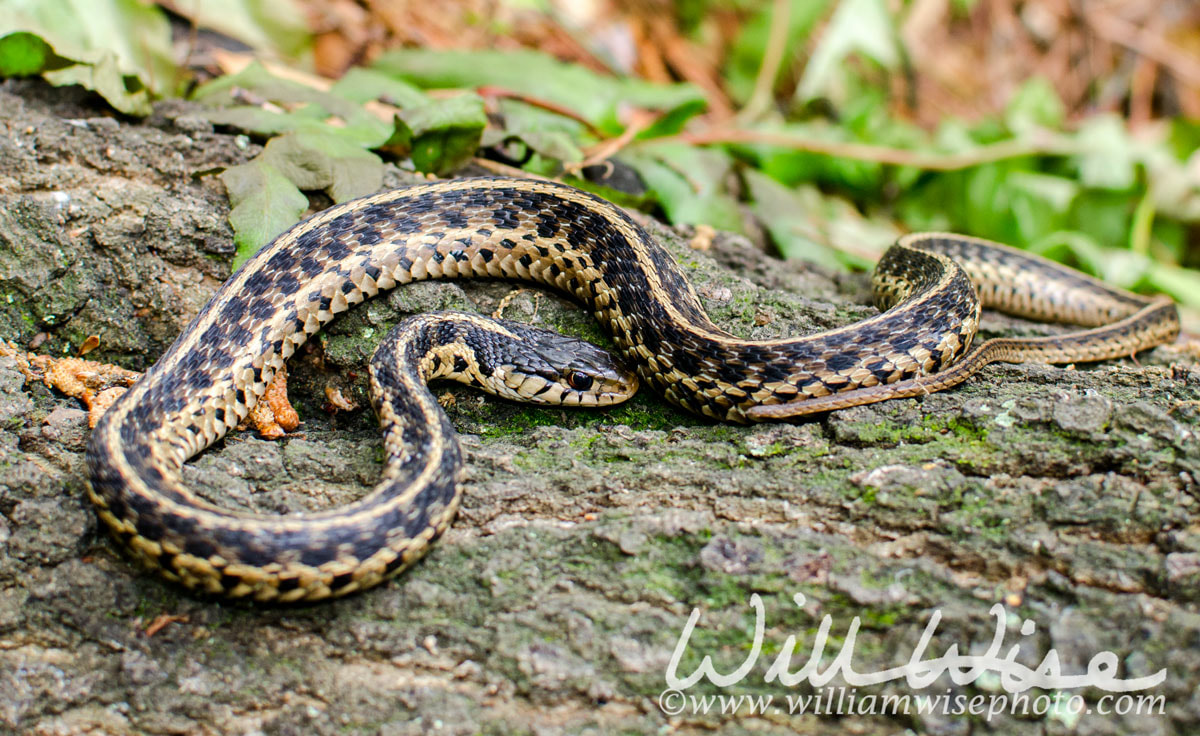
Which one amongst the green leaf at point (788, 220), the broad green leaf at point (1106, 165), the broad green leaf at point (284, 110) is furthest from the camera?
the broad green leaf at point (1106, 165)

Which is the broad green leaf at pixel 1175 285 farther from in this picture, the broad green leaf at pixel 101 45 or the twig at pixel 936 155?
the broad green leaf at pixel 101 45

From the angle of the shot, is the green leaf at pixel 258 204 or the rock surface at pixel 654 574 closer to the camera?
the rock surface at pixel 654 574

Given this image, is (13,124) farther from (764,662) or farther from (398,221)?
(764,662)

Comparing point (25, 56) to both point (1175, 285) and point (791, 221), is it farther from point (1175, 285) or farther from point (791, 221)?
point (1175, 285)

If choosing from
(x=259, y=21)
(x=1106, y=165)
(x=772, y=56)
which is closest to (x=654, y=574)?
(x=1106, y=165)

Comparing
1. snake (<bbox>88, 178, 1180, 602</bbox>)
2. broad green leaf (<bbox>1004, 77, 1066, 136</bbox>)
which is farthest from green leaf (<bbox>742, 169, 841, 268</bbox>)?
broad green leaf (<bbox>1004, 77, 1066, 136</bbox>)

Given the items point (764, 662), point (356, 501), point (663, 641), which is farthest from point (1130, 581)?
point (356, 501)

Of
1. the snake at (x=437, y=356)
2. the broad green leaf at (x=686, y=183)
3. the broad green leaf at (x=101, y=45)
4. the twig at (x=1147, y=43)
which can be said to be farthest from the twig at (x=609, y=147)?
the twig at (x=1147, y=43)
